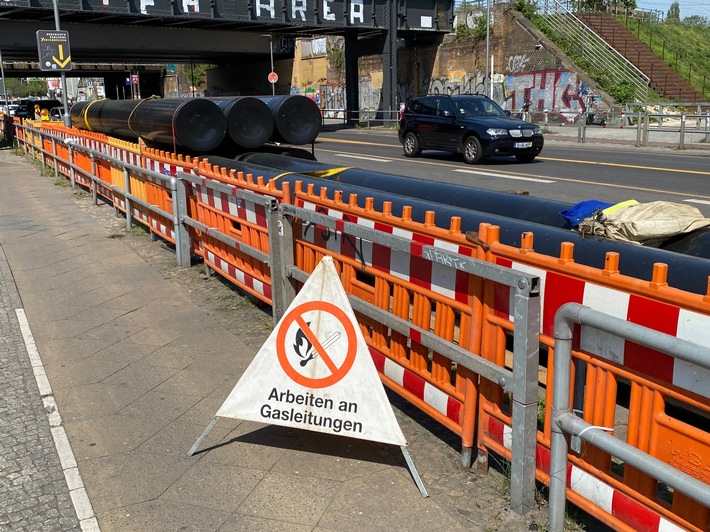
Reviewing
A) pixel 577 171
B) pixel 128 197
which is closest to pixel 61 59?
pixel 128 197

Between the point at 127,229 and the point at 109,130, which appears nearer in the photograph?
the point at 127,229

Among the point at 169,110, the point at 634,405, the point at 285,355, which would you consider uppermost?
the point at 169,110

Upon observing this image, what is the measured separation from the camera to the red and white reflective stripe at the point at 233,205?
6.01 m

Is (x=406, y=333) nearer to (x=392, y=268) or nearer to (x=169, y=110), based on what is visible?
(x=392, y=268)

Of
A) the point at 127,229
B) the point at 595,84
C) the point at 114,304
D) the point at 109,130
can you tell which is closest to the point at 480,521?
the point at 114,304

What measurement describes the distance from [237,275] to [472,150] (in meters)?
13.6

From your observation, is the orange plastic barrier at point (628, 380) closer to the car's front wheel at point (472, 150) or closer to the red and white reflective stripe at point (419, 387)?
the red and white reflective stripe at point (419, 387)

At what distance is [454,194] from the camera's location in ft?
20.6

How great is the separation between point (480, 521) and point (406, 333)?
3.52ft

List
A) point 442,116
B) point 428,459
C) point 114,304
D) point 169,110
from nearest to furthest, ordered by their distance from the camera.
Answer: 1. point 428,459
2. point 114,304
3. point 169,110
4. point 442,116

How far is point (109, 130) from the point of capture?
14.8 m

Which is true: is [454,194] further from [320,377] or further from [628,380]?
[628,380]

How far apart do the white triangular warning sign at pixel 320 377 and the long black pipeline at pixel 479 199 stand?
1999mm

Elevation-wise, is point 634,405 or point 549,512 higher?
point 634,405
